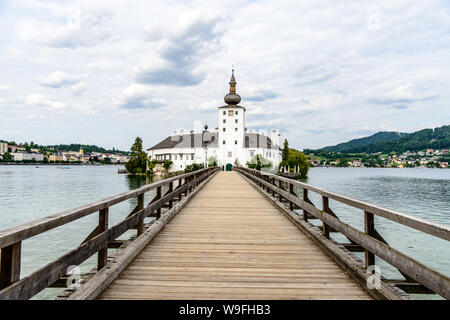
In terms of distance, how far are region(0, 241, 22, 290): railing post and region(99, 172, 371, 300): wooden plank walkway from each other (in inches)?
45.0

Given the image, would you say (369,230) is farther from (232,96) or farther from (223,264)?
(232,96)

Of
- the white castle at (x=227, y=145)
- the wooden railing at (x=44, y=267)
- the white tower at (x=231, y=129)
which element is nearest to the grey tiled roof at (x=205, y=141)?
the white castle at (x=227, y=145)

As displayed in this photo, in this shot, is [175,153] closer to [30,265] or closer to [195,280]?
[30,265]

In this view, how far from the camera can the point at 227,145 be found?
67.1m

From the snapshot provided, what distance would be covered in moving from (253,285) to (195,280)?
2.26 feet

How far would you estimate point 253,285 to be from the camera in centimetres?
352

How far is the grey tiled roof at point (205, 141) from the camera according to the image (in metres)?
74.1

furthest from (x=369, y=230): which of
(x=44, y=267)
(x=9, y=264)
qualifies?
(x=9, y=264)

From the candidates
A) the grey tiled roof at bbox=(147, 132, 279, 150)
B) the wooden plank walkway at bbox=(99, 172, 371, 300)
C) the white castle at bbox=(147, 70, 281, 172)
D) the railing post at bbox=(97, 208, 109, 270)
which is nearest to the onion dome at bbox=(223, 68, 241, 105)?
the white castle at bbox=(147, 70, 281, 172)

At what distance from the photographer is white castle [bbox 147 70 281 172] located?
2606 inches

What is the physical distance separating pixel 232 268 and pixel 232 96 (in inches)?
2508

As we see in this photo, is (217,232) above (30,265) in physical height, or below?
above
